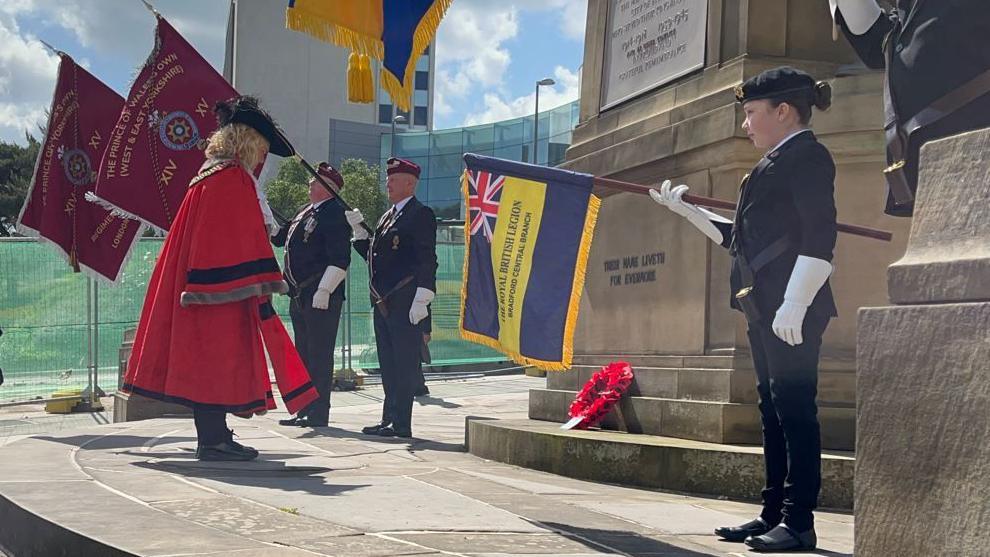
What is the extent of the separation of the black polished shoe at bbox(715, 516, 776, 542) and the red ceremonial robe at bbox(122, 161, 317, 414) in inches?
91.6

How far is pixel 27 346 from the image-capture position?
→ 1499 centimetres

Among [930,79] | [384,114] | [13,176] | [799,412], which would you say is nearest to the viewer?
[930,79]

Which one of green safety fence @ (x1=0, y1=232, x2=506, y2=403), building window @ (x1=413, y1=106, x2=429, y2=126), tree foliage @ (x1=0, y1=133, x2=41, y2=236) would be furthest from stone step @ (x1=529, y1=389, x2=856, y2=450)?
building window @ (x1=413, y1=106, x2=429, y2=126)

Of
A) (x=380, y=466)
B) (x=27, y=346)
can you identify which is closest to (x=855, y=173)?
(x=380, y=466)

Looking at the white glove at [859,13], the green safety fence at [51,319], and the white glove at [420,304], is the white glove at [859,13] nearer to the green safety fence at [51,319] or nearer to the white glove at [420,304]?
the white glove at [420,304]

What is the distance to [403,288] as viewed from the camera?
26.3ft

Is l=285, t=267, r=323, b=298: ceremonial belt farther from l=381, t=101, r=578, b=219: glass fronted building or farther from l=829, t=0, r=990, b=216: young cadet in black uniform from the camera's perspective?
l=381, t=101, r=578, b=219: glass fronted building

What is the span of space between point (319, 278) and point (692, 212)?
4341 mm

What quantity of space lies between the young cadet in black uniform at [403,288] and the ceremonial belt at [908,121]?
15.9 feet

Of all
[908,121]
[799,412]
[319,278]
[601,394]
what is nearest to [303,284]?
[319,278]

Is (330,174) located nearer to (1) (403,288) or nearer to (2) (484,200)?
(1) (403,288)

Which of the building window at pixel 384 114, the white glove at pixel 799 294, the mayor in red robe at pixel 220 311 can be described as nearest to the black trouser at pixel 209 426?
the mayor in red robe at pixel 220 311

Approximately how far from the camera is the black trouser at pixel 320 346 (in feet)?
27.2

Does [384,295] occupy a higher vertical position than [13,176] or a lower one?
lower
